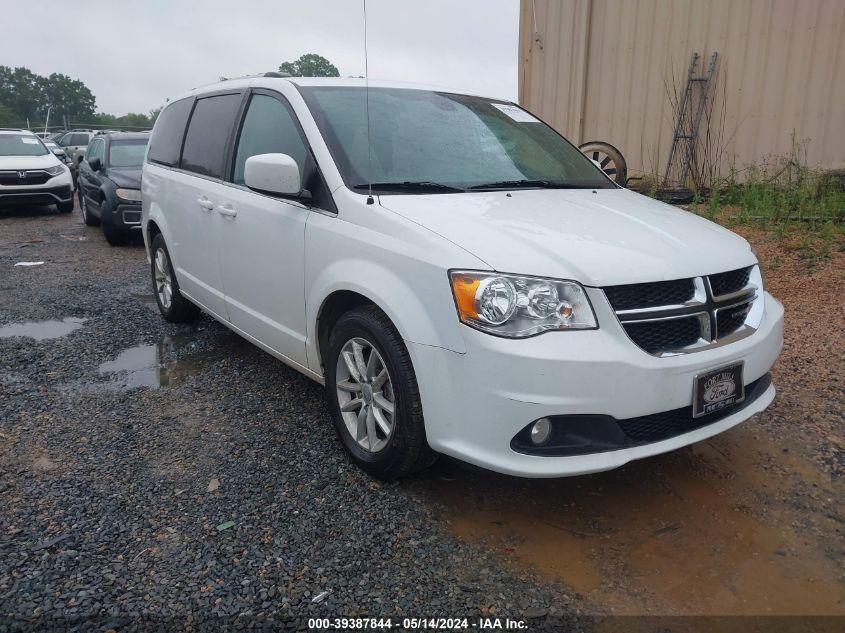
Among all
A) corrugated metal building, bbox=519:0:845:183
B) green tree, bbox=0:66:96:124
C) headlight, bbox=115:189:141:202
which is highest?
green tree, bbox=0:66:96:124

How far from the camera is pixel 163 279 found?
5.60 m

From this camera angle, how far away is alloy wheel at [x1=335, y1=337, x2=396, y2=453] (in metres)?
2.90

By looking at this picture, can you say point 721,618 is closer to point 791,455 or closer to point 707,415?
point 707,415

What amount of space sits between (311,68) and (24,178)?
35.2ft

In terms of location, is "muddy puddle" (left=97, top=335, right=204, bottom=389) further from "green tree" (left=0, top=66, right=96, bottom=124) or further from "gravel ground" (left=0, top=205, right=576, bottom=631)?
"green tree" (left=0, top=66, right=96, bottom=124)

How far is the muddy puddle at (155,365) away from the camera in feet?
14.3

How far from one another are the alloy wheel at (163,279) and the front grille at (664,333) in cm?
397

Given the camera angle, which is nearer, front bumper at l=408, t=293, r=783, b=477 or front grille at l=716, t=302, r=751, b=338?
front bumper at l=408, t=293, r=783, b=477

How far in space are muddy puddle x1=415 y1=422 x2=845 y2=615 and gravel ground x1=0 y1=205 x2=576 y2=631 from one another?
0.16 m

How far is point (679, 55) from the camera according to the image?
8.20m

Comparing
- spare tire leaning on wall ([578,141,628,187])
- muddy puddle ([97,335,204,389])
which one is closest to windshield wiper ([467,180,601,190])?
muddy puddle ([97,335,204,389])

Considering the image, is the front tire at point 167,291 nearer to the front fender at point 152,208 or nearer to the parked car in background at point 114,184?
the front fender at point 152,208

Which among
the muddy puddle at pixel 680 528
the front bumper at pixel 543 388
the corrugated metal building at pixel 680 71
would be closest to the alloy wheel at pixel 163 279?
the muddy puddle at pixel 680 528

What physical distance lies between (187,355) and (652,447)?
11.4 feet
